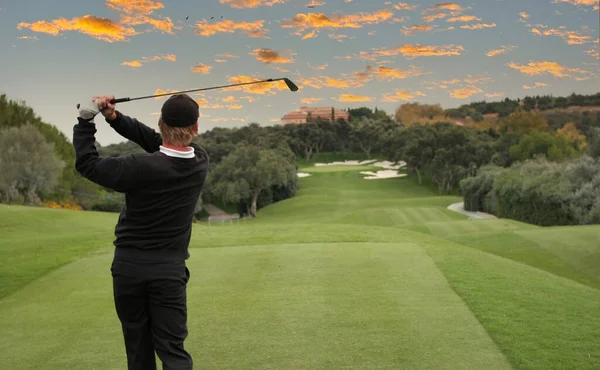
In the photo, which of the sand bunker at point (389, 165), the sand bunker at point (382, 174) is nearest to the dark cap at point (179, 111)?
the sand bunker at point (382, 174)

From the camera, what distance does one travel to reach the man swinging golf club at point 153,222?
4.17 metres

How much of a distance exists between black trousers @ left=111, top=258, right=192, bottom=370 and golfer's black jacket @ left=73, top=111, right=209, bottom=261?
10cm

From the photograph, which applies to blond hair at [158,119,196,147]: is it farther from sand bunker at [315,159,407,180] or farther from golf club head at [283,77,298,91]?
sand bunker at [315,159,407,180]

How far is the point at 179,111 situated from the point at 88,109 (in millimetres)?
639

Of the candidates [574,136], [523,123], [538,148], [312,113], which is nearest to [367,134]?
[523,123]

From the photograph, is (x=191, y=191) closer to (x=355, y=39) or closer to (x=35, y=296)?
(x=35, y=296)

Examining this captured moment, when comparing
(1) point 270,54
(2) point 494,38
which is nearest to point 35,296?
(1) point 270,54

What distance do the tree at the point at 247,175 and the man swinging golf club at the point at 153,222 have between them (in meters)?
59.4

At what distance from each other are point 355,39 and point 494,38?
67.1 ft

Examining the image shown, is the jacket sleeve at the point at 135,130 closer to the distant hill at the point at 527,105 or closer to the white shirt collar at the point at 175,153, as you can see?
the white shirt collar at the point at 175,153

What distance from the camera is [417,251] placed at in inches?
547

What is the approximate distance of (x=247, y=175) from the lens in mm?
66000

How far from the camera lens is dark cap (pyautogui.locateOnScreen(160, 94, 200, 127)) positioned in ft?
14.1

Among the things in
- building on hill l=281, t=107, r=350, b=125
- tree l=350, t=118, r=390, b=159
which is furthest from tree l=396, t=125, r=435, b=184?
building on hill l=281, t=107, r=350, b=125
